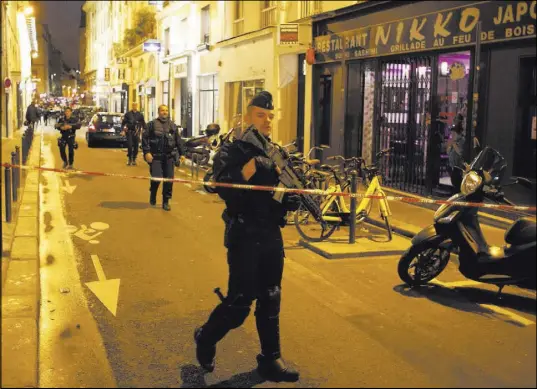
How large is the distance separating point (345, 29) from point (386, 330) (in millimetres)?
12508

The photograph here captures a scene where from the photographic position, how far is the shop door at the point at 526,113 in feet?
35.1

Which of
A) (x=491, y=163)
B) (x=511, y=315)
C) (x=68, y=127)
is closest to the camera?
(x=511, y=315)

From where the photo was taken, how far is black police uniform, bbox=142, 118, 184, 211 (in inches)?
450

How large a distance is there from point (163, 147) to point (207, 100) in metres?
18.1

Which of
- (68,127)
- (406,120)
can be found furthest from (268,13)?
(406,120)

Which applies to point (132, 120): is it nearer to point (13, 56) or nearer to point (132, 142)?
point (132, 142)

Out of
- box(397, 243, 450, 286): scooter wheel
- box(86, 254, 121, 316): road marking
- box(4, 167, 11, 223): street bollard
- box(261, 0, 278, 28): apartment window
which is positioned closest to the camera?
box(86, 254, 121, 316): road marking

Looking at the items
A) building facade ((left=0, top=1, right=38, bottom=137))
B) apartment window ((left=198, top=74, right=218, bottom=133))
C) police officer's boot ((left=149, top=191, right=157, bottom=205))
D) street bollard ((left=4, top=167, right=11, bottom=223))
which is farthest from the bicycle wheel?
apartment window ((left=198, top=74, right=218, bottom=133))

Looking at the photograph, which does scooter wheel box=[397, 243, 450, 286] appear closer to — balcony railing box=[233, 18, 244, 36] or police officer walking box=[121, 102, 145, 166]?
Result: police officer walking box=[121, 102, 145, 166]

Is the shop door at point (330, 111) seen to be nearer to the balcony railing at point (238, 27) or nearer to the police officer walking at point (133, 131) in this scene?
the police officer walking at point (133, 131)

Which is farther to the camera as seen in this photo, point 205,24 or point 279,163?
point 205,24

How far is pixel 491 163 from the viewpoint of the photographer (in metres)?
4.42

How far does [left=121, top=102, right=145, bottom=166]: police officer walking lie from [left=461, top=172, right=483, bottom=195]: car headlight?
15.6 meters

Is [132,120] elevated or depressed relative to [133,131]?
elevated
